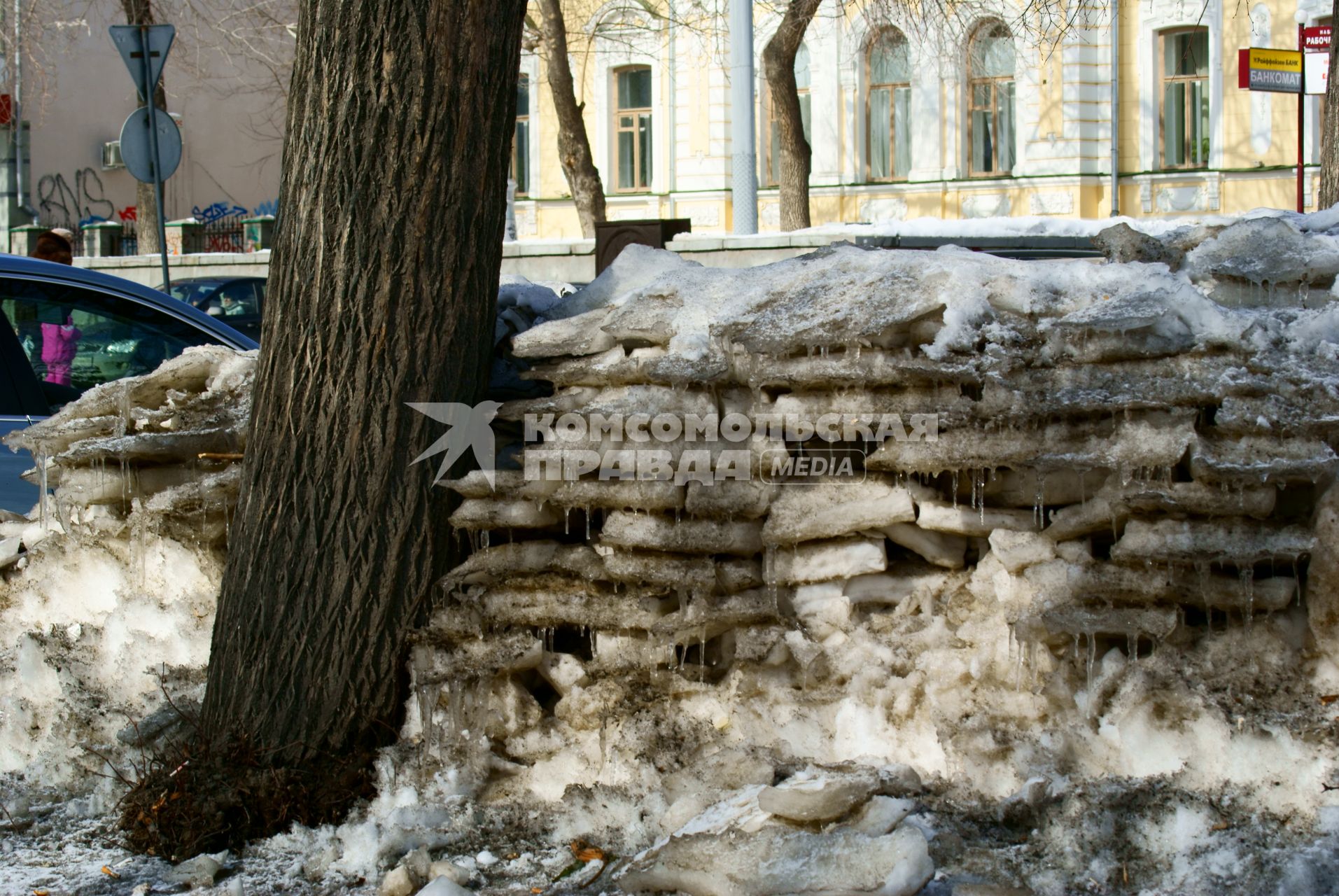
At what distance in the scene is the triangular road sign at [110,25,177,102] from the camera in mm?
9312

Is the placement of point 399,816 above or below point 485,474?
below

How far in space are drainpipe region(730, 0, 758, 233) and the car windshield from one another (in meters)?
5.71

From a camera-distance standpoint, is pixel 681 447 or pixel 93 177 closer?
pixel 681 447

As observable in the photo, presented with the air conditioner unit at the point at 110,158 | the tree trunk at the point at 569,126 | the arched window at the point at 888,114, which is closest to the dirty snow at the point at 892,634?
the tree trunk at the point at 569,126

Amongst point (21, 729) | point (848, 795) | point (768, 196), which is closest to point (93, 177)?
point (768, 196)

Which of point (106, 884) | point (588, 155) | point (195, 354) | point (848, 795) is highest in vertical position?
point (588, 155)

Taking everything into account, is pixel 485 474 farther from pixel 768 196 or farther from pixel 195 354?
pixel 768 196

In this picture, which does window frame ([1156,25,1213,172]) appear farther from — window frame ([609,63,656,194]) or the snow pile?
the snow pile

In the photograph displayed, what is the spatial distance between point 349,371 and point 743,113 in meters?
12.6

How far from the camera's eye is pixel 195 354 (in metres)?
4.87

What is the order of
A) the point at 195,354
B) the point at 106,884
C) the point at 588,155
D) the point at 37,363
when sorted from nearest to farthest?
1. the point at 106,884
2. the point at 195,354
3. the point at 37,363
4. the point at 588,155

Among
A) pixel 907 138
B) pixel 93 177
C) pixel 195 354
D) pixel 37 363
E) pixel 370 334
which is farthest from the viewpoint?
pixel 93 177

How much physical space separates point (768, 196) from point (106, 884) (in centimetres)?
2343

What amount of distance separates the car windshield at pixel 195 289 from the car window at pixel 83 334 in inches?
396
